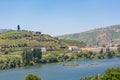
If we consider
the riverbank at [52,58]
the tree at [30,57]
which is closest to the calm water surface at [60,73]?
the riverbank at [52,58]

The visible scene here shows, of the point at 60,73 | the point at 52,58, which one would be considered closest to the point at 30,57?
the point at 52,58

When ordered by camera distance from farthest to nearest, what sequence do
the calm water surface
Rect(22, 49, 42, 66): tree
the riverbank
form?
1. Rect(22, 49, 42, 66): tree
2. the riverbank
3. the calm water surface

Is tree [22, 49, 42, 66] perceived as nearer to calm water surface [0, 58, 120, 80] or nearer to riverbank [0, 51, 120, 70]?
riverbank [0, 51, 120, 70]

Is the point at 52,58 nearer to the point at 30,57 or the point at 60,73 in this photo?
the point at 30,57

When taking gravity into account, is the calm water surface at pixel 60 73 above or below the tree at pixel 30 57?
below

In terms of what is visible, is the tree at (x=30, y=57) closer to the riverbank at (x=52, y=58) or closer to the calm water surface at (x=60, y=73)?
the riverbank at (x=52, y=58)

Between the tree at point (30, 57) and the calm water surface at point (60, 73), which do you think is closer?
the calm water surface at point (60, 73)

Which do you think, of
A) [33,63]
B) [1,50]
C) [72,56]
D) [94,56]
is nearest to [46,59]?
[33,63]

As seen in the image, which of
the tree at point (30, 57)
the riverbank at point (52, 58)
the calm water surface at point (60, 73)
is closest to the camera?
the calm water surface at point (60, 73)

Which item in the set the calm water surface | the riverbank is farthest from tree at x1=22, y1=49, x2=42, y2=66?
the calm water surface

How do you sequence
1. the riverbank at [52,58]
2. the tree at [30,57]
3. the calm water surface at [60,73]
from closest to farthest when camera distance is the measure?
the calm water surface at [60,73] < the riverbank at [52,58] < the tree at [30,57]

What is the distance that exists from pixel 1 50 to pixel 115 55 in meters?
59.6

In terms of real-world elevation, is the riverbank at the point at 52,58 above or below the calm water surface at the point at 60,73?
above

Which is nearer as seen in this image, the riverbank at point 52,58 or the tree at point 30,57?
the riverbank at point 52,58
